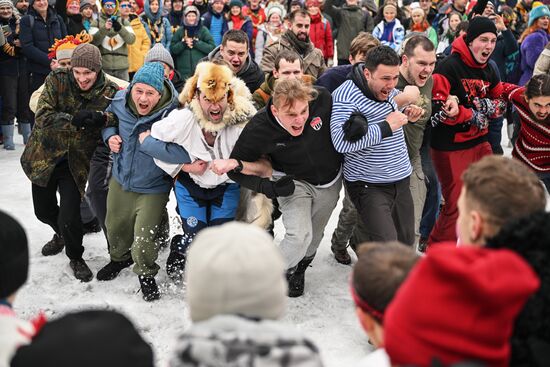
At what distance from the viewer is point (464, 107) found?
5309 millimetres

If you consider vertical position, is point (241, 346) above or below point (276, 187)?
above

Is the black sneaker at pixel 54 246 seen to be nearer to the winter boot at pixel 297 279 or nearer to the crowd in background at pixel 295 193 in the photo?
the crowd in background at pixel 295 193

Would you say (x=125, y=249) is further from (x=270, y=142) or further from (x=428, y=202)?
(x=428, y=202)

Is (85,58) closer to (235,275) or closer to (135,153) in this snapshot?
(135,153)

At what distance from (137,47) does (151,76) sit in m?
5.96

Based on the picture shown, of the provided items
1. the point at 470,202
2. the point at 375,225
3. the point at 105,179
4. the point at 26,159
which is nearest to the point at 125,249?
the point at 105,179

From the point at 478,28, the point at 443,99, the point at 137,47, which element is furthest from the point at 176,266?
the point at 137,47

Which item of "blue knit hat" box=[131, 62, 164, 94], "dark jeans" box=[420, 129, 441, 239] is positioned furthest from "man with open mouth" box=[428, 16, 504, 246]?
"blue knit hat" box=[131, 62, 164, 94]

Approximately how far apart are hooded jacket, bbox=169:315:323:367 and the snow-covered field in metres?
2.23

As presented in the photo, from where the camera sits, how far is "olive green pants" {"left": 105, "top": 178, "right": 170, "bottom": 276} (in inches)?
189

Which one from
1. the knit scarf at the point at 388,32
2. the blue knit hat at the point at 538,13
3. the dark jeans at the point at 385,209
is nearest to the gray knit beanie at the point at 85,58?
the dark jeans at the point at 385,209

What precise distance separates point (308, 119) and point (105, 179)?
6.25ft

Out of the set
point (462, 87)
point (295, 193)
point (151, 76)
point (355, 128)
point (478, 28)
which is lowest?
point (295, 193)

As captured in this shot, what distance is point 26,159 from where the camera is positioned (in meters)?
5.13
